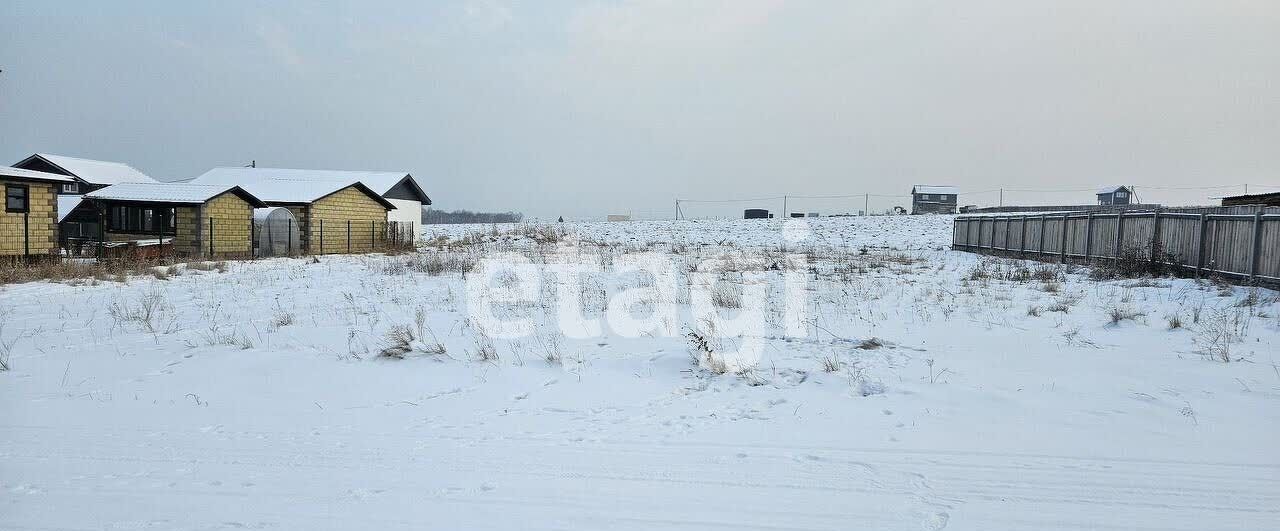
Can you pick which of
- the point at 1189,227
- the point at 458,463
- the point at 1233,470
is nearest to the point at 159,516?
the point at 458,463

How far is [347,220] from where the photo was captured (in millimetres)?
29188

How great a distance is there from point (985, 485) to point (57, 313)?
1217 cm

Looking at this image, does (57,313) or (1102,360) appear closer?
(1102,360)

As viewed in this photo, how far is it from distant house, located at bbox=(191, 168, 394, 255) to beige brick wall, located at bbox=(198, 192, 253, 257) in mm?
2572

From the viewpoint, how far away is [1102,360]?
6.36 meters

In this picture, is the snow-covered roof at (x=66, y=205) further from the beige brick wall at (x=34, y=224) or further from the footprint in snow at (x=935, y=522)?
the footprint in snow at (x=935, y=522)

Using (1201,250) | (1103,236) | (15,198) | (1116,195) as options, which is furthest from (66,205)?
(1116,195)

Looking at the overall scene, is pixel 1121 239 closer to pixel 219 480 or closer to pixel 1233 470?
pixel 1233 470

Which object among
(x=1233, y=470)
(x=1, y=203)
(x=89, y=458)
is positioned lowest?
(x=89, y=458)

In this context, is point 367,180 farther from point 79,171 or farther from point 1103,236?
point 1103,236

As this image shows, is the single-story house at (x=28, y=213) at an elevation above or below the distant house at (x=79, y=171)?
below

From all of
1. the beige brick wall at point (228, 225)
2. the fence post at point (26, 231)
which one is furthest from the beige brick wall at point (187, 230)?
the fence post at point (26, 231)

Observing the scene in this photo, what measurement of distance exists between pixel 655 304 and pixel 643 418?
513 cm

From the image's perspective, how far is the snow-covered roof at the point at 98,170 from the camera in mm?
36528
